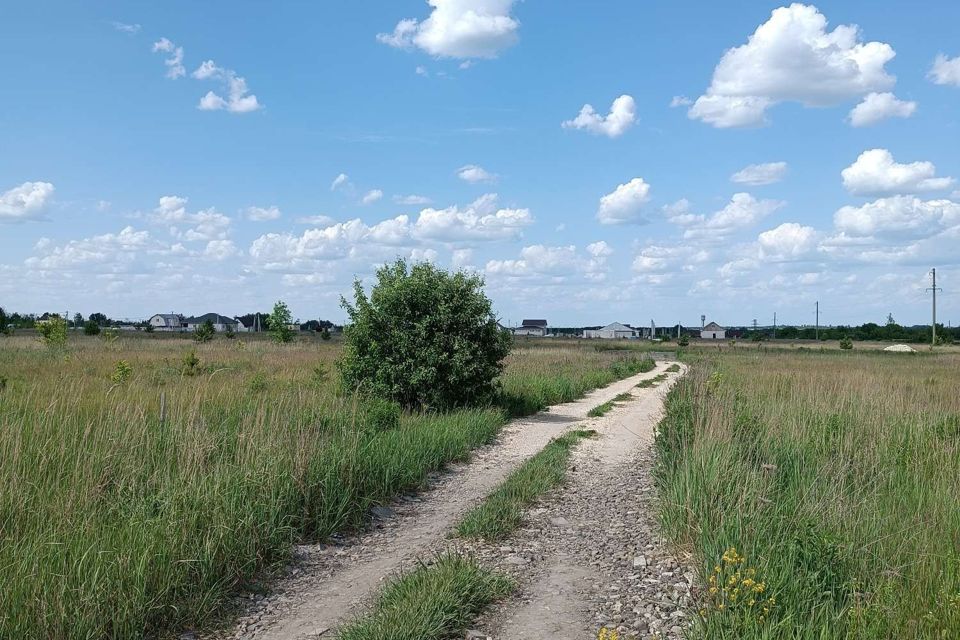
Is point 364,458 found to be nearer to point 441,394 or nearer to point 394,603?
point 394,603

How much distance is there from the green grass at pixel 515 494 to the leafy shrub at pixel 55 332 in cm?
3176

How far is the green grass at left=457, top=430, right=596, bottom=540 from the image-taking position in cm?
702

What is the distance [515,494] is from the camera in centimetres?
841

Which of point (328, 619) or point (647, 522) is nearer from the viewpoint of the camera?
point (328, 619)

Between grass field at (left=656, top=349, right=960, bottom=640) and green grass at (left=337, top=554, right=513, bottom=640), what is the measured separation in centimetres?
162

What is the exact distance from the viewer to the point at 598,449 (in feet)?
39.6

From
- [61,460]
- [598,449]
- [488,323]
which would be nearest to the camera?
[61,460]

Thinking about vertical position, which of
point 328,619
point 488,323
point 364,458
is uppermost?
point 488,323

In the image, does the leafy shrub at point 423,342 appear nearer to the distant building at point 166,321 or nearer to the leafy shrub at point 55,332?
the leafy shrub at point 55,332

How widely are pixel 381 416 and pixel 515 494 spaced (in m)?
4.08

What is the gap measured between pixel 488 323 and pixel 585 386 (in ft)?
26.3

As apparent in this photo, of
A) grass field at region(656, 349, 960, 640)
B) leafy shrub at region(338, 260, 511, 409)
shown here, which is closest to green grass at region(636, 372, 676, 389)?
leafy shrub at region(338, 260, 511, 409)

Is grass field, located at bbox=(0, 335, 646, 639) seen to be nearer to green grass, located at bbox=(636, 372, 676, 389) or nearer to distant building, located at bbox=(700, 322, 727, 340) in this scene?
green grass, located at bbox=(636, 372, 676, 389)

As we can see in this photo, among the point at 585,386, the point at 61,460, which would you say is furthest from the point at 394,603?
the point at 585,386
